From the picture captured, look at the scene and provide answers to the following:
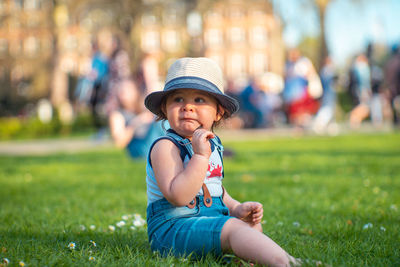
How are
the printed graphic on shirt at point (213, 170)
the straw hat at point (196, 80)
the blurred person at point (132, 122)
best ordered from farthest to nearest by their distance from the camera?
the blurred person at point (132, 122), the printed graphic on shirt at point (213, 170), the straw hat at point (196, 80)

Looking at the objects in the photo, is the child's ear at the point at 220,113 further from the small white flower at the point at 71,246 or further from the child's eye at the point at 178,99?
the small white flower at the point at 71,246

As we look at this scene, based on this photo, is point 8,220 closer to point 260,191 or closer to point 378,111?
point 260,191

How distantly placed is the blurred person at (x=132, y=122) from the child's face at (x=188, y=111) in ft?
20.0

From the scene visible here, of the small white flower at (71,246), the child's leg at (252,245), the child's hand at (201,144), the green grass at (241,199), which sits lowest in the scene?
the green grass at (241,199)

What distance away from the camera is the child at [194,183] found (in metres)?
2.28

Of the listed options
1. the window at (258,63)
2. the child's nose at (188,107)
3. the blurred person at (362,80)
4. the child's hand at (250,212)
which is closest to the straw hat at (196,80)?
the child's nose at (188,107)

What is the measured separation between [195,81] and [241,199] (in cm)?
243

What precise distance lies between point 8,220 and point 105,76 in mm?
7717

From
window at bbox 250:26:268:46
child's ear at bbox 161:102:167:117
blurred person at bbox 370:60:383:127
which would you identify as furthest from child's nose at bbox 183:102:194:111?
window at bbox 250:26:268:46

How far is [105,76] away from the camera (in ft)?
36.8

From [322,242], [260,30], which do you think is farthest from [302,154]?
[260,30]

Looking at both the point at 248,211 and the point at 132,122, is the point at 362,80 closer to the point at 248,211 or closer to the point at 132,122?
the point at 132,122

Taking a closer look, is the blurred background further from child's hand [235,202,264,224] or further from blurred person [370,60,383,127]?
child's hand [235,202,264,224]

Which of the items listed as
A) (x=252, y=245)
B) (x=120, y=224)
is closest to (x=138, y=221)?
(x=120, y=224)
